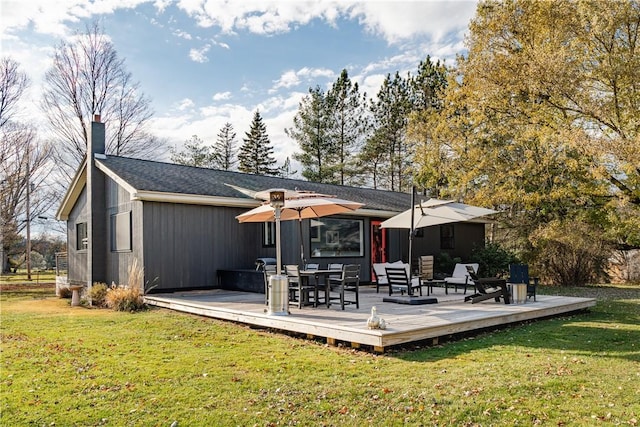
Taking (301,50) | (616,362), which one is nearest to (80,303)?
(301,50)

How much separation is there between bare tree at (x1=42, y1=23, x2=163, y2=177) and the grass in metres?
17.7

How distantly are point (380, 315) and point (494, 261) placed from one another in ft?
34.8

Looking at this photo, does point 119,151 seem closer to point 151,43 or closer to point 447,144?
point 151,43

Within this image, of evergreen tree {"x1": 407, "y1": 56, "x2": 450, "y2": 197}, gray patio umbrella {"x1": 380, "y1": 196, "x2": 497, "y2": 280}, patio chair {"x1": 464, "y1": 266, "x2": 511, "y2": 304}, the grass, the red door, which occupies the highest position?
evergreen tree {"x1": 407, "y1": 56, "x2": 450, "y2": 197}

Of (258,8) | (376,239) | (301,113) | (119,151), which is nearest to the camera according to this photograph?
(258,8)

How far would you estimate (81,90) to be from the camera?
2295cm

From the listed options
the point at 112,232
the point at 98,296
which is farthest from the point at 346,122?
the point at 98,296

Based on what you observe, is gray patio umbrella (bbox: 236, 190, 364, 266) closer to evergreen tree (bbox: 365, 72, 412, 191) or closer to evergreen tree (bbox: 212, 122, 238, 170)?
evergreen tree (bbox: 365, 72, 412, 191)

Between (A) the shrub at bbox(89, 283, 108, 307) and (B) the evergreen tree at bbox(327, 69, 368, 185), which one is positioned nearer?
(A) the shrub at bbox(89, 283, 108, 307)

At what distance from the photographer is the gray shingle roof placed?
11643 millimetres

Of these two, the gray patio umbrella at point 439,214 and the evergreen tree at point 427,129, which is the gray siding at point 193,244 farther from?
the evergreen tree at point 427,129

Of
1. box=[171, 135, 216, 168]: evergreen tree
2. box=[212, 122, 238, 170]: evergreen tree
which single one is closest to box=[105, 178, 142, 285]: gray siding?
box=[171, 135, 216, 168]: evergreen tree

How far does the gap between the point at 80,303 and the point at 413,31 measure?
12.0m

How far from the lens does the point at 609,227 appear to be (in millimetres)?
15742
